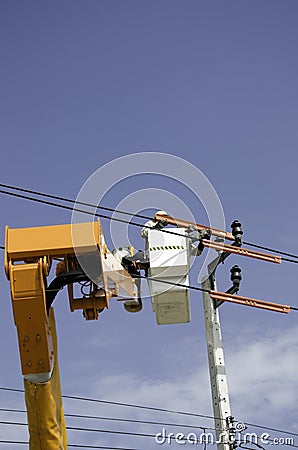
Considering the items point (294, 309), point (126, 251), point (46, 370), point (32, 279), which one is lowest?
point (46, 370)

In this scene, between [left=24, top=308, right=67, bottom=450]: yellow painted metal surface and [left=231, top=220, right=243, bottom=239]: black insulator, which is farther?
[left=231, top=220, right=243, bottom=239]: black insulator

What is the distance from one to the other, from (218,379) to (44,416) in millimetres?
4779

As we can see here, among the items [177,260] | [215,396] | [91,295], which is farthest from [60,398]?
[215,396]

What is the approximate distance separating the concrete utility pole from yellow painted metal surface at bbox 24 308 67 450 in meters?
4.36

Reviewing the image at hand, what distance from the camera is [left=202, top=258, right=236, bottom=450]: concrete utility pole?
11.5 m

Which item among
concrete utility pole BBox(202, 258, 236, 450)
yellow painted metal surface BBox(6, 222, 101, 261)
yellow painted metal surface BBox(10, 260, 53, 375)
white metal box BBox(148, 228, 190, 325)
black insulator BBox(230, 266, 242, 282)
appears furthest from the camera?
black insulator BBox(230, 266, 242, 282)

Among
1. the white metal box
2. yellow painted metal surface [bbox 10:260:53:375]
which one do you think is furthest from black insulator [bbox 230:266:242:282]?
yellow painted metal surface [bbox 10:260:53:375]

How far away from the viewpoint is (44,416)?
7.38 metres

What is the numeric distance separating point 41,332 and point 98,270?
77 centimetres

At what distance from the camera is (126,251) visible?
28.7ft

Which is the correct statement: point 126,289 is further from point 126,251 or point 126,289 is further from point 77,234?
point 77,234

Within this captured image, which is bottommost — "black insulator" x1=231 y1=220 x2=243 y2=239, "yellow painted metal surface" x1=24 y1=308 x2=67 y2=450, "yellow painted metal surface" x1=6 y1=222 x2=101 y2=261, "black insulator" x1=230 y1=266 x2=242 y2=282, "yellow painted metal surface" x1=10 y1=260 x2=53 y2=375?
"yellow painted metal surface" x1=24 y1=308 x2=67 y2=450

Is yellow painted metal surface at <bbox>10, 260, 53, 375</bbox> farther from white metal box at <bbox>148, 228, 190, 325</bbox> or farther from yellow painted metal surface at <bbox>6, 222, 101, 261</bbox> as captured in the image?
white metal box at <bbox>148, 228, 190, 325</bbox>

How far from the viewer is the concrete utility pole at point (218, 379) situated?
11.5m
